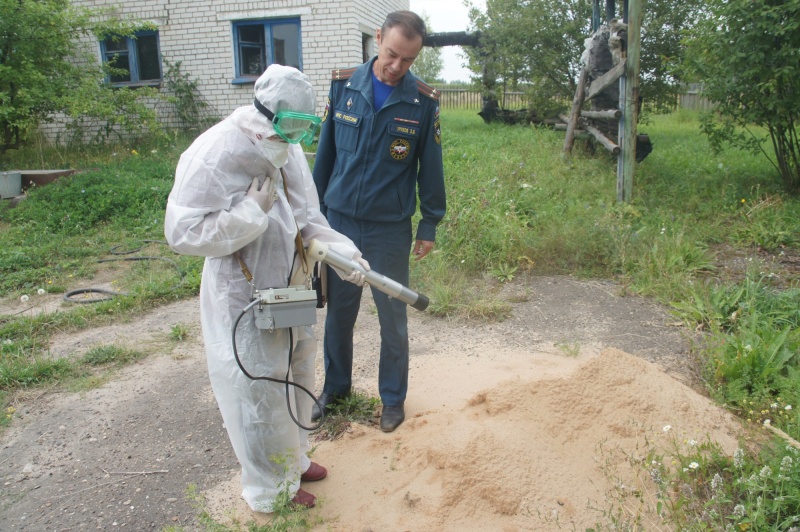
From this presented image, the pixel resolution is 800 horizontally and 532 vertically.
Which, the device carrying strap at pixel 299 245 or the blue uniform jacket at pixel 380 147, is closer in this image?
the device carrying strap at pixel 299 245

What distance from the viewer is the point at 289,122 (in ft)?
7.50

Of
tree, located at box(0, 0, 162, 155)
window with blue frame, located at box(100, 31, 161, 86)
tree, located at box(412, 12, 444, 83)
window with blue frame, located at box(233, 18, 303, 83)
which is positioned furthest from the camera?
tree, located at box(412, 12, 444, 83)

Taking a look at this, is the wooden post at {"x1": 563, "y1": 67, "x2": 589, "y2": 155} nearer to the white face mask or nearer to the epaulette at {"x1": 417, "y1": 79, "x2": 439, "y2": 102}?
the epaulette at {"x1": 417, "y1": 79, "x2": 439, "y2": 102}

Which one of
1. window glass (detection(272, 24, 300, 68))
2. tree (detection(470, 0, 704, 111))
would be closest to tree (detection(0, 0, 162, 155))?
window glass (detection(272, 24, 300, 68))

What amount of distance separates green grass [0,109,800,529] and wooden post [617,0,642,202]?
215mm

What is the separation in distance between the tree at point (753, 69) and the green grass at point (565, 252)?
0.64 metres

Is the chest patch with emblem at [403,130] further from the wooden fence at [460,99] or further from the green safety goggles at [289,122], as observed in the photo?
the wooden fence at [460,99]

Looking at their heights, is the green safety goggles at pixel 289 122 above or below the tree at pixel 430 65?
below

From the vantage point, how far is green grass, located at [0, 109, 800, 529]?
11.9 feet

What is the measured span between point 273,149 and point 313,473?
152 centimetres

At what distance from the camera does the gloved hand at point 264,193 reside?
7.66 ft

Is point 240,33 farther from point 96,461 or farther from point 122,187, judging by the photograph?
point 96,461

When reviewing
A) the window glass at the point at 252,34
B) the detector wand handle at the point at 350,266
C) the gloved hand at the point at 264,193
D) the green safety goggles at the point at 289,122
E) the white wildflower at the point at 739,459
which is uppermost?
the window glass at the point at 252,34

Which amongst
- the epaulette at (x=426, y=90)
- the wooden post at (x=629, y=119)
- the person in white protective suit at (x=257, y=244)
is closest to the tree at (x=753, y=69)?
the wooden post at (x=629, y=119)
